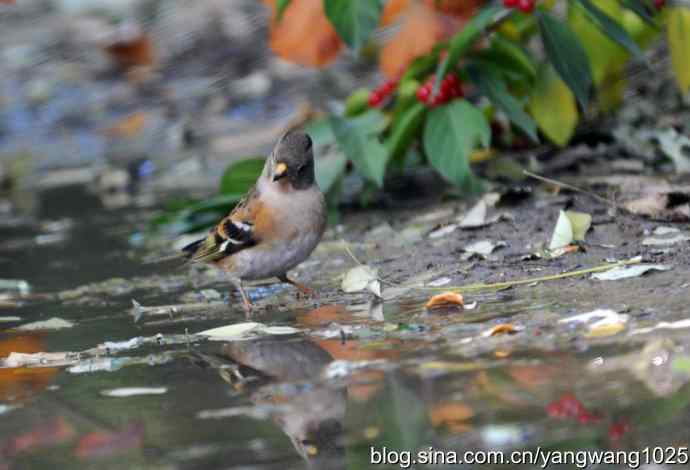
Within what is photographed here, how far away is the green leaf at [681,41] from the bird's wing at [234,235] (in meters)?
2.24

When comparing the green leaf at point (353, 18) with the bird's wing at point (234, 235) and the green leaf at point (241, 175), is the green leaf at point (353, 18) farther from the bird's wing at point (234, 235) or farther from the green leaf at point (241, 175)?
the green leaf at point (241, 175)

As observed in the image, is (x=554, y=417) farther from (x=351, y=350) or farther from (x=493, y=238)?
(x=493, y=238)

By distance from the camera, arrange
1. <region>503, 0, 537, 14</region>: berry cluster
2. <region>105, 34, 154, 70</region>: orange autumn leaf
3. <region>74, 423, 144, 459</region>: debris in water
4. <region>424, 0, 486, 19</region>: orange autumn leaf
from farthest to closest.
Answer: <region>105, 34, 154, 70</region>: orange autumn leaf, <region>424, 0, 486, 19</region>: orange autumn leaf, <region>503, 0, 537, 14</region>: berry cluster, <region>74, 423, 144, 459</region>: debris in water

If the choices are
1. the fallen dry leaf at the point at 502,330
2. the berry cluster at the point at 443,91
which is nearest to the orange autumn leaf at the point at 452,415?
the fallen dry leaf at the point at 502,330

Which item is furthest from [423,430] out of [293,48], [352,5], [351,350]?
[293,48]

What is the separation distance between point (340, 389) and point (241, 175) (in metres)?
3.44

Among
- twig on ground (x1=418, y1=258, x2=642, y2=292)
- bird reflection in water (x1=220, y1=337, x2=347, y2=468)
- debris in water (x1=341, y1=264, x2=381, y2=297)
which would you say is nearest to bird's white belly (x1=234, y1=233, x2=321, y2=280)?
debris in water (x1=341, y1=264, x2=381, y2=297)

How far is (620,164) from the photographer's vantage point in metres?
7.17

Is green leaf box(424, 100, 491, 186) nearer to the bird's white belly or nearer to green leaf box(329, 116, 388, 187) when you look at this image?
green leaf box(329, 116, 388, 187)

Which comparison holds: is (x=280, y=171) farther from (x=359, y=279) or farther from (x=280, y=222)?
(x=359, y=279)

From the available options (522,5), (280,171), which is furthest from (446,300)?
(522,5)

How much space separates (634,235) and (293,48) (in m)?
2.10

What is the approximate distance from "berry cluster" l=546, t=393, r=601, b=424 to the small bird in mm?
2375

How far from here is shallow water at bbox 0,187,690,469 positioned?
11.0ft
